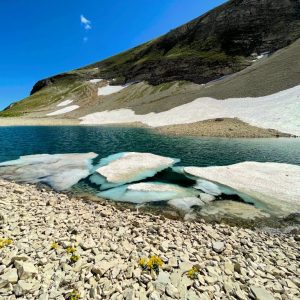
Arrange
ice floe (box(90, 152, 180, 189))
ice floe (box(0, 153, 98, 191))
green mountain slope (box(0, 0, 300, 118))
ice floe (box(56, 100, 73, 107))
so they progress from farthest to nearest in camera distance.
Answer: ice floe (box(56, 100, 73, 107)), green mountain slope (box(0, 0, 300, 118)), ice floe (box(0, 153, 98, 191)), ice floe (box(90, 152, 180, 189))

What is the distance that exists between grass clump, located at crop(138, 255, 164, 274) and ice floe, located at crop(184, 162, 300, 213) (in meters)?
9.57

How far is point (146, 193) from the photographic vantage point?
57.9ft

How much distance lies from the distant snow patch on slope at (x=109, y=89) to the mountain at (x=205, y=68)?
1529 millimetres

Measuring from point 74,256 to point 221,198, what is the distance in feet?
36.9

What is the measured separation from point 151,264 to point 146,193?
349 inches

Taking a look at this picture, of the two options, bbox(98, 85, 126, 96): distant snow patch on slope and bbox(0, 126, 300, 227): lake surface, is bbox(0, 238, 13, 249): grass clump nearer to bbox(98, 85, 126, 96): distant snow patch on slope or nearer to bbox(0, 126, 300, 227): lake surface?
bbox(0, 126, 300, 227): lake surface

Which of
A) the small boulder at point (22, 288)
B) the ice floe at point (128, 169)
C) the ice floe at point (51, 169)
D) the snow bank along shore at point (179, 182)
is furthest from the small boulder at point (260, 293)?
the ice floe at point (51, 169)

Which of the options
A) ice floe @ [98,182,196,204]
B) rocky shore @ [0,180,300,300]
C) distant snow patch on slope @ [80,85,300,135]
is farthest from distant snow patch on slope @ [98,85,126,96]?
rocky shore @ [0,180,300,300]

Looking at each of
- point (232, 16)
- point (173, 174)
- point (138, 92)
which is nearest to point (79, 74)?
point (138, 92)

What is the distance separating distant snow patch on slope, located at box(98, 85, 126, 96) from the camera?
129 metres

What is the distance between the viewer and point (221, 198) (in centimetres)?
1681

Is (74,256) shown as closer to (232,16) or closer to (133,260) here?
(133,260)

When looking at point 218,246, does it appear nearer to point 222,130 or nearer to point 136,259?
point 136,259

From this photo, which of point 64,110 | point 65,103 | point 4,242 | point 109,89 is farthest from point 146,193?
point 109,89
